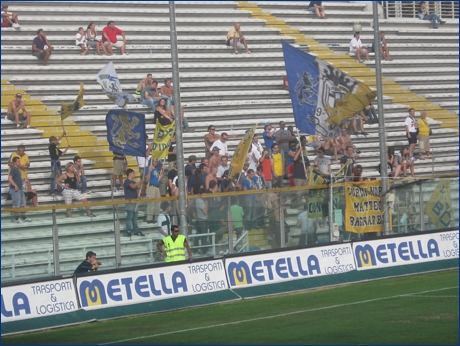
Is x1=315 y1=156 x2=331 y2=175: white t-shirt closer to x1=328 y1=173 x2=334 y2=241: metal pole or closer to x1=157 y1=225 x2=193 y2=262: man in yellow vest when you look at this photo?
x1=328 y1=173 x2=334 y2=241: metal pole

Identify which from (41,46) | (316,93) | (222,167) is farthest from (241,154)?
(41,46)

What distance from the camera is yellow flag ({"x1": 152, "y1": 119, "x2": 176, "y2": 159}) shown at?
21.2 m

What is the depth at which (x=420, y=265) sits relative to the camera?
71.6ft

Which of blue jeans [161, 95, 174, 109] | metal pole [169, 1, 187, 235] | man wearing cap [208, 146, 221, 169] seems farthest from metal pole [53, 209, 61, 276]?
blue jeans [161, 95, 174, 109]

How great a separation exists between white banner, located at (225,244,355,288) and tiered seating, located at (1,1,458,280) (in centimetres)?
112

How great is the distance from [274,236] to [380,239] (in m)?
2.65

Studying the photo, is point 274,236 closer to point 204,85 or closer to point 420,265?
point 420,265

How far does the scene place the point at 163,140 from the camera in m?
21.3

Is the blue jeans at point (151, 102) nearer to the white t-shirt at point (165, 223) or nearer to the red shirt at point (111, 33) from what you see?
the red shirt at point (111, 33)

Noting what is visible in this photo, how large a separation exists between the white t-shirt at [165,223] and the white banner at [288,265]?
1.50 metres

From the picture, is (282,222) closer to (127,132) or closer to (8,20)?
(127,132)

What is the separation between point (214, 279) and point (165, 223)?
1753mm

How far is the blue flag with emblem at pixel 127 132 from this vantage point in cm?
2169

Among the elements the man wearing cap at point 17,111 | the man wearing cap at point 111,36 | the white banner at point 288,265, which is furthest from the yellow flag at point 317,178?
the man wearing cap at point 111,36
